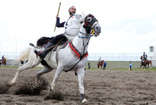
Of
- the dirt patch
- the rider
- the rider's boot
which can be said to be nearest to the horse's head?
the rider

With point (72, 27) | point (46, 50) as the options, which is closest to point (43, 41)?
point (46, 50)

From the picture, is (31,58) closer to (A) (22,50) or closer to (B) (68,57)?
(A) (22,50)

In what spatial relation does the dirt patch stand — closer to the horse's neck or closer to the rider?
the horse's neck

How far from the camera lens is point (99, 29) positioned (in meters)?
6.18

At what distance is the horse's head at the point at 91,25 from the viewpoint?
6211 millimetres

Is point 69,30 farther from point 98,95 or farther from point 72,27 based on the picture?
point 98,95

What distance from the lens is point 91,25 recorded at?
642 cm

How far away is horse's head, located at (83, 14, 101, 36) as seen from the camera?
6.21m

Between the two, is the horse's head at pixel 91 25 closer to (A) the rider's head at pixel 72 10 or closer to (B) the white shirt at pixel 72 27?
(B) the white shirt at pixel 72 27

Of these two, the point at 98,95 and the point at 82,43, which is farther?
the point at 98,95

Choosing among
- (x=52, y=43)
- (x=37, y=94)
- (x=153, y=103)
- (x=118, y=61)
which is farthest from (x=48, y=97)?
(x=118, y=61)

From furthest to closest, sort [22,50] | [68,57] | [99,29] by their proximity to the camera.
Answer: [22,50] < [68,57] < [99,29]

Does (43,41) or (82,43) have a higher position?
(43,41)

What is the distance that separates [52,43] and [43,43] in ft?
3.49
